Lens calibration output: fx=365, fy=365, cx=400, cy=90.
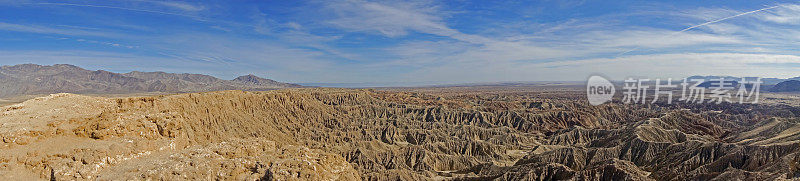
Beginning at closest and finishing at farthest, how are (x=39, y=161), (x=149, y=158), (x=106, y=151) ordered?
(x=39, y=161) < (x=106, y=151) < (x=149, y=158)

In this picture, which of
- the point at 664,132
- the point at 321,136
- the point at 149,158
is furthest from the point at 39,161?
the point at 664,132

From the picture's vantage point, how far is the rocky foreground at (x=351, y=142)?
19.4 metres

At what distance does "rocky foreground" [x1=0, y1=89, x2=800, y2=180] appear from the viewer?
19438mm

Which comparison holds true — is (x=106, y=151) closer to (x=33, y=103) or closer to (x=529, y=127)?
(x=33, y=103)

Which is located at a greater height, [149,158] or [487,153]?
[149,158]

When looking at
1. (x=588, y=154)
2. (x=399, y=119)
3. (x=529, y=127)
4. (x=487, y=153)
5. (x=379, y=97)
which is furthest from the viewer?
(x=379, y=97)

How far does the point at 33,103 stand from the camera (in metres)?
26.1

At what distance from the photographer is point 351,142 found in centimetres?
5547

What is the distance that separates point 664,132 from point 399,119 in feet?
146

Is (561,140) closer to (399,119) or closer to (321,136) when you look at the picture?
(399,119)

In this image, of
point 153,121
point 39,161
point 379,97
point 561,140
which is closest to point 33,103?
point 153,121

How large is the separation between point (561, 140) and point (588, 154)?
708 inches

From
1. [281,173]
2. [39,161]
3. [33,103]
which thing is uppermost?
[33,103]

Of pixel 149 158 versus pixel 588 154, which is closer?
pixel 149 158
